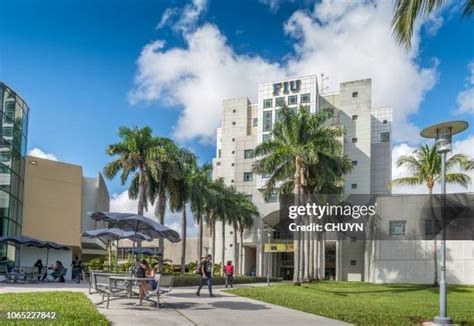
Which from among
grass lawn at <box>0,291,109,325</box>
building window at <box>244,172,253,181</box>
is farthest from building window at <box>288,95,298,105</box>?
grass lawn at <box>0,291,109,325</box>

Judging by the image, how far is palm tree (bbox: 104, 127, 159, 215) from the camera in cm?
3550

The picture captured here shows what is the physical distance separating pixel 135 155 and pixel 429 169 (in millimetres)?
22128

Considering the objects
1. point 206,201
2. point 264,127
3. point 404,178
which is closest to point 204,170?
point 206,201

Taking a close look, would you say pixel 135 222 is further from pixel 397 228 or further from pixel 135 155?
pixel 397 228

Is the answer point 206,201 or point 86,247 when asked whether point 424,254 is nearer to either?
point 206,201

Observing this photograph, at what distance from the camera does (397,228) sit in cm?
4838

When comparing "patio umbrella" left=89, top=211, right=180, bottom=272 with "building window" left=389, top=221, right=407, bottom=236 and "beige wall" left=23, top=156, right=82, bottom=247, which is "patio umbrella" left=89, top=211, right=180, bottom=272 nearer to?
"beige wall" left=23, top=156, right=82, bottom=247

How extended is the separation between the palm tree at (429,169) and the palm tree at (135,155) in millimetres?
19063

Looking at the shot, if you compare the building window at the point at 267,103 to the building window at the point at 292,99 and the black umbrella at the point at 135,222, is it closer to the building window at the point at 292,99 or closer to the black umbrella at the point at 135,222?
the building window at the point at 292,99

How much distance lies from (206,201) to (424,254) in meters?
21.7

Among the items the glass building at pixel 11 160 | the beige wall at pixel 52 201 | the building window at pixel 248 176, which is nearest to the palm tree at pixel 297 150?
the glass building at pixel 11 160

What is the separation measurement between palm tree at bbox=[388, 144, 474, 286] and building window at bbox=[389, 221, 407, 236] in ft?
27.4

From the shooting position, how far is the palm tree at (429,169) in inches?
1524

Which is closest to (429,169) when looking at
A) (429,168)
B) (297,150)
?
(429,168)
